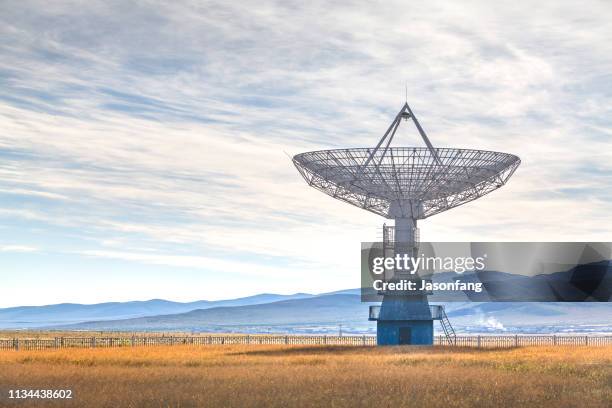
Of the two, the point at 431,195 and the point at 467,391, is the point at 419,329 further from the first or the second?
the point at 467,391

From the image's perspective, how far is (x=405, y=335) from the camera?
6212 centimetres

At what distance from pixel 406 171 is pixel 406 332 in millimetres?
12388

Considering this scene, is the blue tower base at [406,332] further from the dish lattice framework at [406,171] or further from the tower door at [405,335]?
the dish lattice framework at [406,171]

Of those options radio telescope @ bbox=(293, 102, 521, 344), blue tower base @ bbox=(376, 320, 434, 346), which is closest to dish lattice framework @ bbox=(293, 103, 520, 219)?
radio telescope @ bbox=(293, 102, 521, 344)

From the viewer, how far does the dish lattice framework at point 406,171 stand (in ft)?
180

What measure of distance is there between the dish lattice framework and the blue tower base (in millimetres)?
8461

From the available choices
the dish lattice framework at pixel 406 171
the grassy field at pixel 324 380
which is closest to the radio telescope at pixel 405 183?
the dish lattice framework at pixel 406 171

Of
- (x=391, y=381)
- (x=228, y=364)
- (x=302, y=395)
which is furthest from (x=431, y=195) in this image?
(x=302, y=395)

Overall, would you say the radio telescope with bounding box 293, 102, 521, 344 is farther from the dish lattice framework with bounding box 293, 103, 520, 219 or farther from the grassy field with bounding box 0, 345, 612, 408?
the grassy field with bounding box 0, 345, 612, 408

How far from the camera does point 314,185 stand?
57.8 meters

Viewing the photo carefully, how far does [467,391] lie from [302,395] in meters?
6.05

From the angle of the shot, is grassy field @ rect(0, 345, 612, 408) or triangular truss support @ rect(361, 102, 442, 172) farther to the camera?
triangular truss support @ rect(361, 102, 442, 172)

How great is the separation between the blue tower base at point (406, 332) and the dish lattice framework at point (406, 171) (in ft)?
27.8

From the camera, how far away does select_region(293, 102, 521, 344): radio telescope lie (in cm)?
5503
